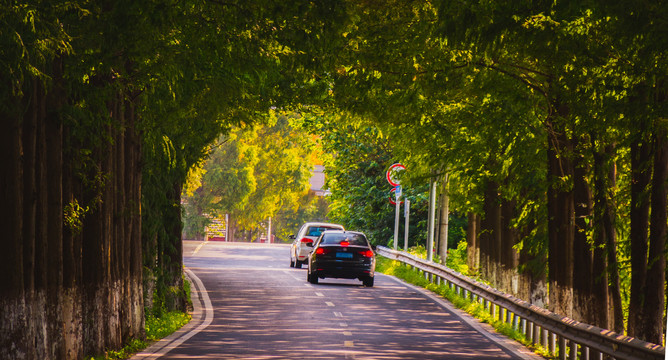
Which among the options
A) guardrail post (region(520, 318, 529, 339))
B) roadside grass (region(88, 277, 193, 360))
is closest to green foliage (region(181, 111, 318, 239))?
roadside grass (region(88, 277, 193, 360))

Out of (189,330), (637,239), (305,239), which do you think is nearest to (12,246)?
(189,330)

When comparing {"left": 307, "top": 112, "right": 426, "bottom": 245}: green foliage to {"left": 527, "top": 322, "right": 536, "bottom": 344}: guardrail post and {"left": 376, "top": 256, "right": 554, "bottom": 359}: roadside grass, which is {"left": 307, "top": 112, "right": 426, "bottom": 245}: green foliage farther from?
{"left": 527, "top": 322, "right": 536, "bottom": 344}: guardrail post

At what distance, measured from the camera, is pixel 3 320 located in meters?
10.9

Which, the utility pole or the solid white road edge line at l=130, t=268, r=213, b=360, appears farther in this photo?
the utility pole

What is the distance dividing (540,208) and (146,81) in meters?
10.1

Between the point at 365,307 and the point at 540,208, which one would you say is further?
the point at 365,307

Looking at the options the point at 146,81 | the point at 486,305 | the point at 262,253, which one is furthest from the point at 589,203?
the point at 262,253

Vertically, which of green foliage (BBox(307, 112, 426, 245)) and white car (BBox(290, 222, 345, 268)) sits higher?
green foliage (BBox(307, 112, 426, 245))

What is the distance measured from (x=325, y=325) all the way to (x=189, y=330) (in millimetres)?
2422

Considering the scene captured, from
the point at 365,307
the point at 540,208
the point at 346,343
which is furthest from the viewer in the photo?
the point at 365,307

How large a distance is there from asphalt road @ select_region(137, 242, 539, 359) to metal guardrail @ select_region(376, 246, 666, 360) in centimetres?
47

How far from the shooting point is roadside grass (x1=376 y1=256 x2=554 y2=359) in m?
16.9

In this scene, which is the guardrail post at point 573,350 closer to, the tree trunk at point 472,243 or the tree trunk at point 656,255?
the tree trunk at point 656,255

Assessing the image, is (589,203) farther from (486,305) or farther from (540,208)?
(486,305)
